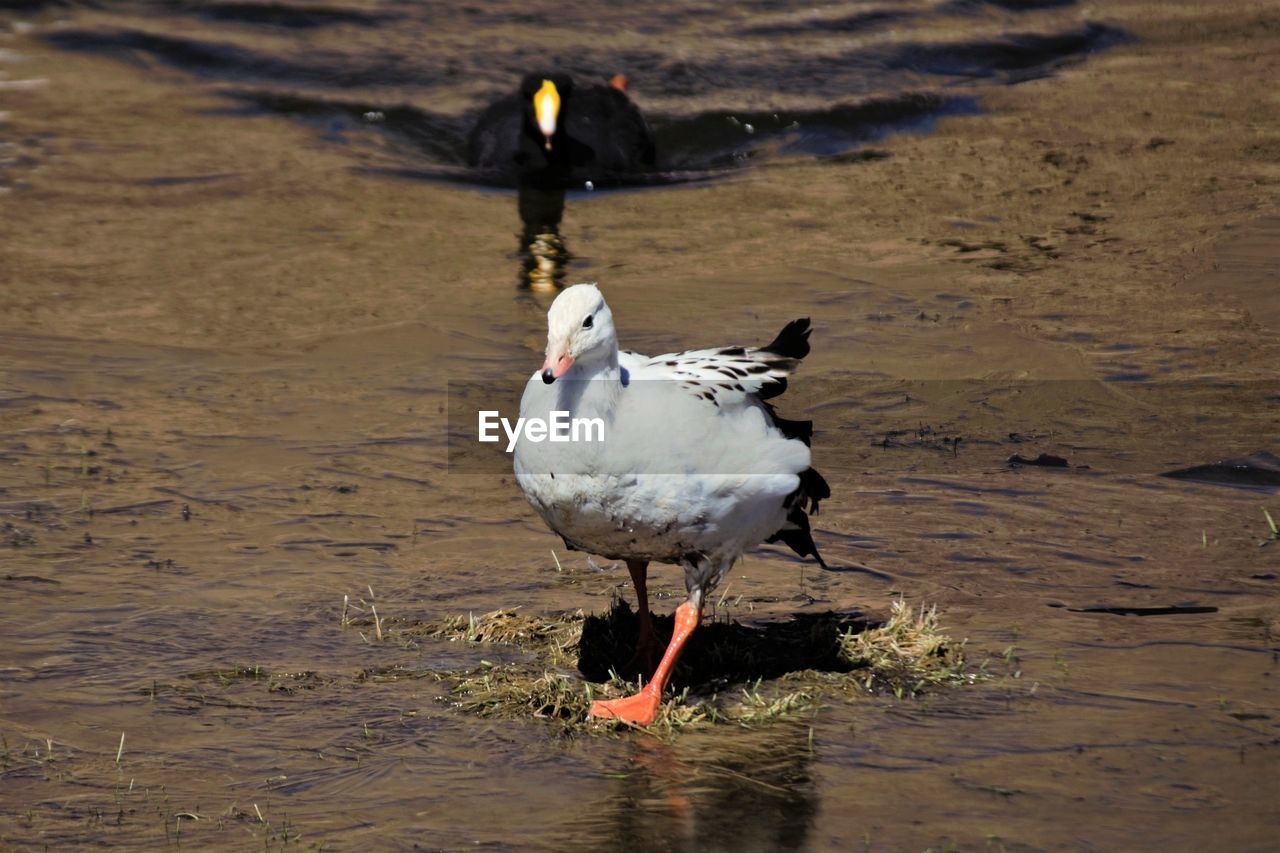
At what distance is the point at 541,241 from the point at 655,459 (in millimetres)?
6796

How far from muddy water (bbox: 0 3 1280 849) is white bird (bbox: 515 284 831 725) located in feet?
1.98

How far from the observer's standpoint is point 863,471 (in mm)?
7559

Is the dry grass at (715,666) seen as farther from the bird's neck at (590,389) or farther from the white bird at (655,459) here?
the bird's neck at (590,389)

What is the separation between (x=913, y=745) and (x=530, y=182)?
8.87 meters

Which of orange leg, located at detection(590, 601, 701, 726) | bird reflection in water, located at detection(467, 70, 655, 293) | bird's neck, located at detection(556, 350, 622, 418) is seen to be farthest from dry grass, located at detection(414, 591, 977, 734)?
bird reflection in water, located at detection(467, 70, 655, 293)

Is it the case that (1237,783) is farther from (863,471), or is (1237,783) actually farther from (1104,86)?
(1104,86)

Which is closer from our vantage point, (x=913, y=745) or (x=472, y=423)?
(x=913, y=745)

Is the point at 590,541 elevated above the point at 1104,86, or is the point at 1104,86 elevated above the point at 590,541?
the point at 1104,86

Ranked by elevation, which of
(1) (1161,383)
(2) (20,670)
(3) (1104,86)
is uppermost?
(3) (1104,86)

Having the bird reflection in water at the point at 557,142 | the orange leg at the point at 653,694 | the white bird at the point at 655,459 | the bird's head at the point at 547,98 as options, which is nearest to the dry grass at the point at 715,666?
the orange leg at the point at 653,694

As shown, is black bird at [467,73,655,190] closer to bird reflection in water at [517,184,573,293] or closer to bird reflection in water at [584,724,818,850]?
bird reflection in water at [517,184,573,293]

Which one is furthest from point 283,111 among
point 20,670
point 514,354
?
point 20,670

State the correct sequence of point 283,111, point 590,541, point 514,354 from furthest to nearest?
point 283,111, point 514,354, point 590,541

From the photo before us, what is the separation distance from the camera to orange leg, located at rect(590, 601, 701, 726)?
5.23 meters
